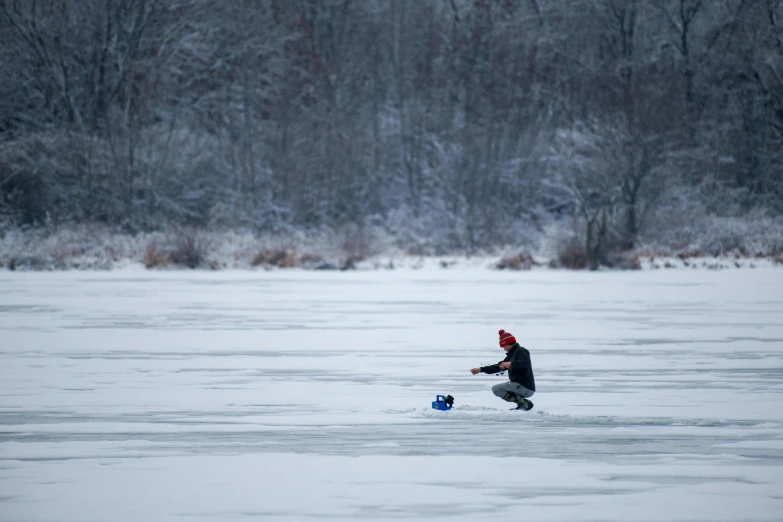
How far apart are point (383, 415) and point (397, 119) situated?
40.7 metres

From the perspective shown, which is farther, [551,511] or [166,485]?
[166,485]

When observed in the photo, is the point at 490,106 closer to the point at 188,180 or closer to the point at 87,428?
the point at 188,180

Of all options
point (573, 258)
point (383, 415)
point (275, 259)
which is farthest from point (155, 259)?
point (383, 415)

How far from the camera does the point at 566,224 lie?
37.8m

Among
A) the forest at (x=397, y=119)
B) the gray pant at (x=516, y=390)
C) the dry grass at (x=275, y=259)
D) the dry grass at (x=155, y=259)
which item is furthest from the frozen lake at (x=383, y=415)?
the forest at (x=397, y=119)

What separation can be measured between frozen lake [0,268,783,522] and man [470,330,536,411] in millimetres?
171

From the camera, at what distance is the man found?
9.05 metres

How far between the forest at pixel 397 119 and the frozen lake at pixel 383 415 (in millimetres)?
18235

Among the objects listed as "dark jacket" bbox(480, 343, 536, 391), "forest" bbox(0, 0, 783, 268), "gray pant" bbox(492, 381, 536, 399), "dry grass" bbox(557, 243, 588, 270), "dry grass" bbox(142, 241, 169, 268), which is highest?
"forest" bbox(0, 0, 783, 268)

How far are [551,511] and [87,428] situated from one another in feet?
12.9

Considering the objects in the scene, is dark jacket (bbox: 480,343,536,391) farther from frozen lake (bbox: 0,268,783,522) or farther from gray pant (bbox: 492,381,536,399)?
frozen lake (bbox: 0,268,783,522)

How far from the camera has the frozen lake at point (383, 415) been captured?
6352 mm

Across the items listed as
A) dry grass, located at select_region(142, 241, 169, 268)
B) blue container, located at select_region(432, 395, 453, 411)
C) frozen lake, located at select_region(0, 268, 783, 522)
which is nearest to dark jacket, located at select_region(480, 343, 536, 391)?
frozen lake, located at select_region(0, 268, 783, 522)

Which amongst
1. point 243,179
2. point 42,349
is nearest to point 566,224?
point 243,179
